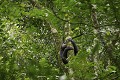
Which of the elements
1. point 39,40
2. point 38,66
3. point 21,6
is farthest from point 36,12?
point 39,40

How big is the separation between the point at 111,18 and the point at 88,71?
3.35 feet

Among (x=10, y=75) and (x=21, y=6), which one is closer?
(x=10, y=75)

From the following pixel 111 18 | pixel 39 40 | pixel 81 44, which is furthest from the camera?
pixel 39 40

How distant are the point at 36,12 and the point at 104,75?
1.47 m

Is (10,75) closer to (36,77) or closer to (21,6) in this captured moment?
(36,77)

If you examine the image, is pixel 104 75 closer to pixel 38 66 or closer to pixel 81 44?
pixel 38 66

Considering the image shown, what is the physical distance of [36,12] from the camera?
3865 mm

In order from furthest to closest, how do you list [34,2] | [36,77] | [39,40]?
[39,40], [34,2], [36,77]

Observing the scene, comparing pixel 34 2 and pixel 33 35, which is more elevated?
pixel 34 2

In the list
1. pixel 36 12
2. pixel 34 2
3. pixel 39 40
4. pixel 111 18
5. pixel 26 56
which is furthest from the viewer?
pixel 39 40

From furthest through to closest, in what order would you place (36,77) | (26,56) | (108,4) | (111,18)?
1. (26,56)
2. (111,18)
3. (108,4)
4. (36,77)

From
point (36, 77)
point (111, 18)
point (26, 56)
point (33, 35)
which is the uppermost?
point (111, 18)

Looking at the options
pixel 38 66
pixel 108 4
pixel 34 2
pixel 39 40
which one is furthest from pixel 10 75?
pixel 39 40

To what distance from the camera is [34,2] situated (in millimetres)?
6238
